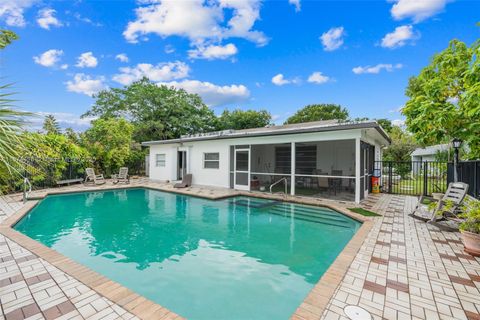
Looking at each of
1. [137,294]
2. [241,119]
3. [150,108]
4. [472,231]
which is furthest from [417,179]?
[150,108]

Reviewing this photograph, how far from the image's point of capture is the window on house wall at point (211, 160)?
1293cm

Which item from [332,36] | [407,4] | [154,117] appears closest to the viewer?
[407,4]

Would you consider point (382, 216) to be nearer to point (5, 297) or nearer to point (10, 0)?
point (5, 297)

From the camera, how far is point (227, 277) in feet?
12.4

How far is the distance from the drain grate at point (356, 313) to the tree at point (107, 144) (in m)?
17.0

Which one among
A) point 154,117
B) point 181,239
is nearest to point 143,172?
point 154,117

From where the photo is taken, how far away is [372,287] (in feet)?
9.80

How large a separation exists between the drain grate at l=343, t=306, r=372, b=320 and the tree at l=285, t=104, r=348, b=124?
30.9 m

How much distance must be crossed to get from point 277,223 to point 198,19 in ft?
35.8

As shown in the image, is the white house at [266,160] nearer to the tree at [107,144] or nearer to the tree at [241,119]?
the tree at [107,144]

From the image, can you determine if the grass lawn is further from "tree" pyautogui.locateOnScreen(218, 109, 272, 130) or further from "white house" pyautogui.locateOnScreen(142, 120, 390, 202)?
"tree" pyautogui.locateOnScreen(218, 109, 272, 130)

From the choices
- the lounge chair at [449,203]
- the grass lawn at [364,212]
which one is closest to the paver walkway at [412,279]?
the lounge chair at [449,203]

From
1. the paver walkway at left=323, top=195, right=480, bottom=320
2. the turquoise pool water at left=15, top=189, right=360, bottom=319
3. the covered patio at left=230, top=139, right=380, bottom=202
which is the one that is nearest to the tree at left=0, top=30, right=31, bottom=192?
the turquoise pool water at left=15, top=189, right=360, bottom=319

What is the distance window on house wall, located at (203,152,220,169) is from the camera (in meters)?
12.9
